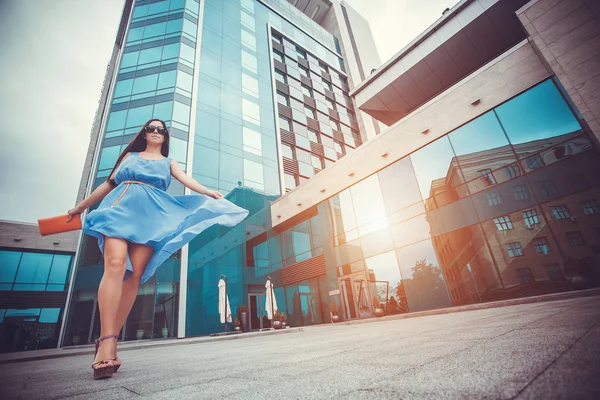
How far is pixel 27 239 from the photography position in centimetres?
1814

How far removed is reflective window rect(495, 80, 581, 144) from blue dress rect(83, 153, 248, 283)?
10.4 meters

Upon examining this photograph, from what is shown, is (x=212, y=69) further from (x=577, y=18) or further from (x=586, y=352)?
(x=586, y=352)

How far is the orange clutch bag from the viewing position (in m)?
2.42

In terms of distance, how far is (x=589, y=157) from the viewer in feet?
25.6

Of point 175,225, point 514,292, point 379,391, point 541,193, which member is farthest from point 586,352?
point 541,193

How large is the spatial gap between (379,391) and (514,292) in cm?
1001

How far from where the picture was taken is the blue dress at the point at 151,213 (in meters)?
2.18

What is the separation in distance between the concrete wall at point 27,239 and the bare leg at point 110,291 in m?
22.4

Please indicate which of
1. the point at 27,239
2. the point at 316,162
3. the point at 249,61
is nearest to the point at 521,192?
the point at 316,162

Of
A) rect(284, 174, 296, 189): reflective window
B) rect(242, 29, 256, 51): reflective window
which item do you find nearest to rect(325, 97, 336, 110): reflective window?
rect(242, 29, 256, 51): reflective window

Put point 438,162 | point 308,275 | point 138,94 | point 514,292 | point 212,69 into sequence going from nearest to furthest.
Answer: point 514,292, point 438,162, point 308,275, point 138,94, point 212,69

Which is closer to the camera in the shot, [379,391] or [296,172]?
[379,391]

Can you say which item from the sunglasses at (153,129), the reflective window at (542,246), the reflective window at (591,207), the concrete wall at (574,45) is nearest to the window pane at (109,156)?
the sunglasses at (153,129)

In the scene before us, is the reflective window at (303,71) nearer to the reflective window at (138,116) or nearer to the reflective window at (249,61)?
the reflective window at (249,61)
